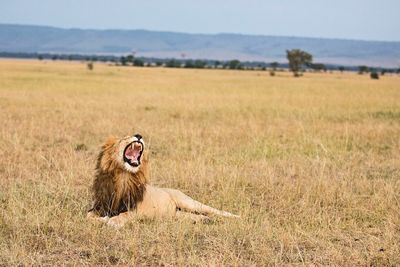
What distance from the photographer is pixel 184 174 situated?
9.80m

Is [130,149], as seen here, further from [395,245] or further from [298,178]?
[298,178]

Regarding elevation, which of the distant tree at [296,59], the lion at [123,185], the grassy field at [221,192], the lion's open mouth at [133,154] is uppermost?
the lion's open mouth at [133,154]

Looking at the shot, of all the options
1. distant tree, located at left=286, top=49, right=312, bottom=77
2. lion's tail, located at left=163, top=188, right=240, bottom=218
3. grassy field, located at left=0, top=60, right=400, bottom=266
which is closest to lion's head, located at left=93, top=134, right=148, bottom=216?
grassy field, located at left=0, top=60, right=400, bottom=266

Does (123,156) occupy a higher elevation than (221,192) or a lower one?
higher

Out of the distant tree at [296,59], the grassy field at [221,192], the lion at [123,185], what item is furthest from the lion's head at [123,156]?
the distant tree at [296,59]

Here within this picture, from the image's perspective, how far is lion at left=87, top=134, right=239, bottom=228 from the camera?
6.74 meters

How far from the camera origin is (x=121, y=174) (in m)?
6.77

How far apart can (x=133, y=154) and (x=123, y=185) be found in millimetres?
340

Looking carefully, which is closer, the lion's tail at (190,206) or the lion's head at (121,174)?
the lion's head at (121,174)

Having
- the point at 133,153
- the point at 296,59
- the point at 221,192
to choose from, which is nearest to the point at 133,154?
the point at 133,153

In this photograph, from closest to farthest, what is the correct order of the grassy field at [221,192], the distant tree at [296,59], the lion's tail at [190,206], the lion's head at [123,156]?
the grassy field at [221,192] < the lion's head at [123,156] < the lion's tail at [190,206] < the distant tree at [296,59]

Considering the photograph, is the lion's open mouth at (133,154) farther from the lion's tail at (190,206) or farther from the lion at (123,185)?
the lion's tail at (190,206)

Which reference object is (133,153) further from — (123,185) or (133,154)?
(123,185)

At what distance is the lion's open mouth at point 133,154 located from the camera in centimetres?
672
